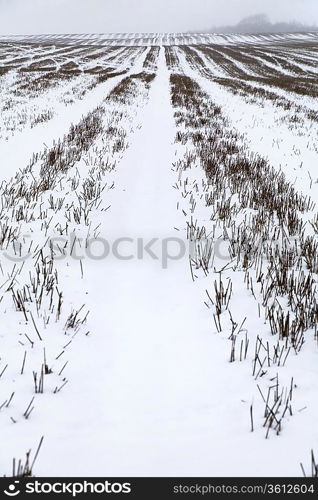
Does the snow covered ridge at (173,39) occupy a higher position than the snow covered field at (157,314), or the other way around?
the snow covered ridge at (173,39)

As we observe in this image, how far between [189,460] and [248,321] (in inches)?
56.9

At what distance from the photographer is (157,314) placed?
10.4ft

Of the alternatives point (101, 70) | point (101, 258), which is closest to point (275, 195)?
point (101, 258)

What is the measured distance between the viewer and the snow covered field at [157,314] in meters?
1.91

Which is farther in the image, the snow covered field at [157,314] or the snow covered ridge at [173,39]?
the snow covered ridge at [173,39]

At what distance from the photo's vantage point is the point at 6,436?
1896 mm

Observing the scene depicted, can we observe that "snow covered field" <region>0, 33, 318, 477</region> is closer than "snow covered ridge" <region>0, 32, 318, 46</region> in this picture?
Yes

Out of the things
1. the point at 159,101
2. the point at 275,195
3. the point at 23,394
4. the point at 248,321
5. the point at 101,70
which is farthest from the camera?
the point at 101,70

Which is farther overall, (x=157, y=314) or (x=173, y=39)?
(x=173, y=39)

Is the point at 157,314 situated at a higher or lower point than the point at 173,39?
lower

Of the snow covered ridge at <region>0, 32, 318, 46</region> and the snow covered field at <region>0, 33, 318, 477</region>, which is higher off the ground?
the snow covered ridge at <region>0, 32, 318, 46</region>

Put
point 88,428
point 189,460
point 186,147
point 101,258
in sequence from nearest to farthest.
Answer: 1. point 189,460
2. point 88,428
3. point 101,258
4. point 186,147

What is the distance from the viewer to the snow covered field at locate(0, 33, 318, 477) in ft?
Result: 6.28

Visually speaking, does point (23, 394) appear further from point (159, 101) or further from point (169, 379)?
point (159, 101)
